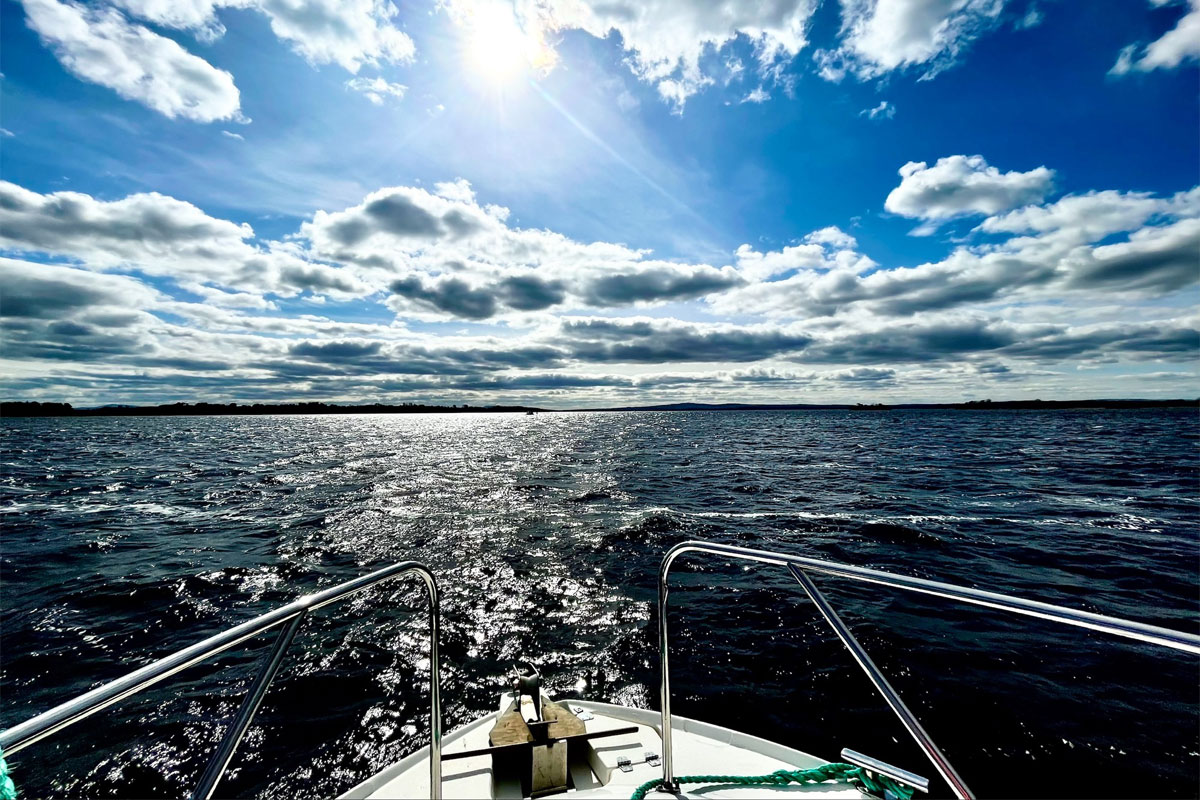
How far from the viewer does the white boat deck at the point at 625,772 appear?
134 inches

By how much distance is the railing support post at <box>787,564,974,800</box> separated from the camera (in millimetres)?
2283

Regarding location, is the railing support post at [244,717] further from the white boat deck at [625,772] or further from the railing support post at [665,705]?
the railing support post at [665,705]

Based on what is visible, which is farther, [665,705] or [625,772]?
[625,772]

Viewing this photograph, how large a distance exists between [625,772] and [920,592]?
2702mm

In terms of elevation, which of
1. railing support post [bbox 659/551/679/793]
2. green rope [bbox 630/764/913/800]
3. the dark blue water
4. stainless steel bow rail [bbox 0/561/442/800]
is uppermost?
stainless steel bow rail [bbox 0/561/442/800]

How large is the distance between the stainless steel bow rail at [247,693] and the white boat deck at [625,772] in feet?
2.12

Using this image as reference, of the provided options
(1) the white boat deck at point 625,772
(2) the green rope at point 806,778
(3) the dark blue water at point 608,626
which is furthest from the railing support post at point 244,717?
(3) the dark blue water at point 608,626

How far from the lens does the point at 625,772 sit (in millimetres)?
3693

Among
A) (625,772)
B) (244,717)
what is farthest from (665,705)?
(244,717)

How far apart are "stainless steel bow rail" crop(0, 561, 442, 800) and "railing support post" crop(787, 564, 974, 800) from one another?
2233 mm

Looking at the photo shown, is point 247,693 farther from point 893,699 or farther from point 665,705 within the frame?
point 893,699

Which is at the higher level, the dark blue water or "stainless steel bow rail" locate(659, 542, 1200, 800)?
"stainless steel bow rail" locate(659, 542, 1200, 800)

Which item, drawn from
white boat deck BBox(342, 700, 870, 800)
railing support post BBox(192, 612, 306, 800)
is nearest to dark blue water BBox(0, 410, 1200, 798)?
white boat deck BBox(342, 700, 870, 800)

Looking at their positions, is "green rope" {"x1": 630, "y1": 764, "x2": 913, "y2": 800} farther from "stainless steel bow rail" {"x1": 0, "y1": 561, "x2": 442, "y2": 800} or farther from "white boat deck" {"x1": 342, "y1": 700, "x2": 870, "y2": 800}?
"stainless steel bow rail" {"x1": 0, "y1": 561, "x2": 442, "y2": 800}
